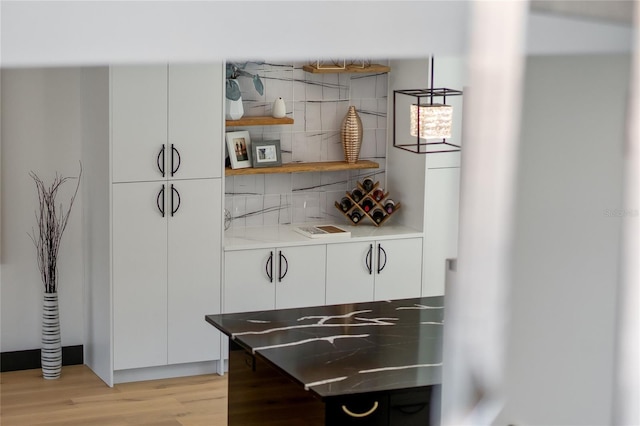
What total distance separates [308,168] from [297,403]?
2629 millimetres

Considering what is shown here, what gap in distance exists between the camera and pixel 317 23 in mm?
280

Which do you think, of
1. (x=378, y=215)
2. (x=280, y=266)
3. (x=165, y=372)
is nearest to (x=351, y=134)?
(x=378, y=215)

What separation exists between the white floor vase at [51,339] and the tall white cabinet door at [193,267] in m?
0.63

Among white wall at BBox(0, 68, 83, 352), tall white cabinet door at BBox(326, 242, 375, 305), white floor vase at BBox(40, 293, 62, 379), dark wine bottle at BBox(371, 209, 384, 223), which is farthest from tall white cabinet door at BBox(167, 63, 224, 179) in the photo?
dark wine bottle at BBox(371, 209, 384, 223)

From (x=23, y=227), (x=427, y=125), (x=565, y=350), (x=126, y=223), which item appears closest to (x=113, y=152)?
(x=126, y=223)

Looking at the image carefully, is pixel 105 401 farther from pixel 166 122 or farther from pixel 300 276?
pixel 166 122

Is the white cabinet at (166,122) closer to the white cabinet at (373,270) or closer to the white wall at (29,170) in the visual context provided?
the white wall at (29,170)

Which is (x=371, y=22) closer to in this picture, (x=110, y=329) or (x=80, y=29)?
(x=80, y=29)

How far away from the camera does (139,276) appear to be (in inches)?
205

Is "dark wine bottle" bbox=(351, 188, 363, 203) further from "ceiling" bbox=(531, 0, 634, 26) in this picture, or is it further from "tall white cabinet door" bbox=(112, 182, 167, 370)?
"ceiling" bbox=(531, 0, 634, 26)

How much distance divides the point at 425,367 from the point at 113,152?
8.22ft

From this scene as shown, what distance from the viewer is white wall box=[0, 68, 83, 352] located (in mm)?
5234

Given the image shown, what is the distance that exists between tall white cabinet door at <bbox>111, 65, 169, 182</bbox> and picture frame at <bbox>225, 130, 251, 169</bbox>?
514 mm

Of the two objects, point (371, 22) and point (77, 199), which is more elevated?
point (371, 22)
